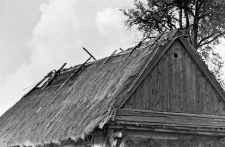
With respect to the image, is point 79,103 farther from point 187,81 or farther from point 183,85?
point 187,81

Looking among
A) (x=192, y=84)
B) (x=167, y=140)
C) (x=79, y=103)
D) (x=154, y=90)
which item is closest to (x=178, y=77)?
(x=192, y=84)

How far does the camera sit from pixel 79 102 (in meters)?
20.7

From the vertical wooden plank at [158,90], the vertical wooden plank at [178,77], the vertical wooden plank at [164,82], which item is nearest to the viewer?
the vertical wooden plank at [158,90]

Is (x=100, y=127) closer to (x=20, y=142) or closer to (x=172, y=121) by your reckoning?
(x=172, y=121)

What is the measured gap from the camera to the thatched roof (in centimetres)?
1825

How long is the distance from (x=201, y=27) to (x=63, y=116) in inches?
561

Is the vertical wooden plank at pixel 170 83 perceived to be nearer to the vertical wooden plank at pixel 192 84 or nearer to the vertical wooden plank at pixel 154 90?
the vertical wooden plank at pixel 154 90

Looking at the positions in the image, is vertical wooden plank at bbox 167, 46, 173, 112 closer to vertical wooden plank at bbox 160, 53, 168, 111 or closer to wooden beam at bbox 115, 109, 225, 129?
vertical wooden plank at bbox 160, 53, 168, 111

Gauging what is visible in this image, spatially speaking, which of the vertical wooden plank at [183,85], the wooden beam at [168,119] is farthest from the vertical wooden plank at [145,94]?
the vertical wooden plank at [183,85]

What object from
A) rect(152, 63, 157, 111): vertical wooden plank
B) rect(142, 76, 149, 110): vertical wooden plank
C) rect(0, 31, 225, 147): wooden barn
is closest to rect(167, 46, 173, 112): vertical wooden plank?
rect(0, 31, 225, 147): wooden barn

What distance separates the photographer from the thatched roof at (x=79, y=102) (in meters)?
18.2

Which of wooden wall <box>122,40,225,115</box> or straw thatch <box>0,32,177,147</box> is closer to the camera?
straw thatch <box>0,32,177,147</box>

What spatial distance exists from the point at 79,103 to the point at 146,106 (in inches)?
119

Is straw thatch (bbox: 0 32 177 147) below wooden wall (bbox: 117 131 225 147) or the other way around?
the other way around
